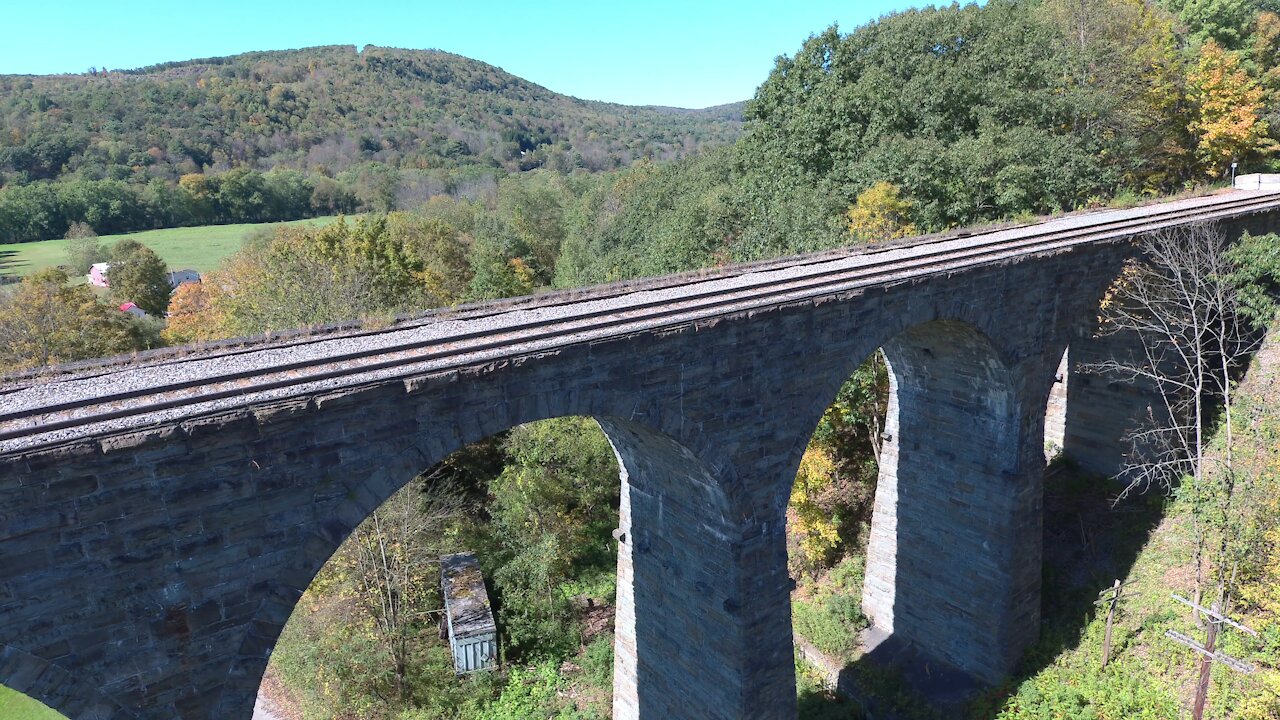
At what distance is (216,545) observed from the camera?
6352mm

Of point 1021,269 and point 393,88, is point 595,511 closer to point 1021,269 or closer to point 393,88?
point 1021,269

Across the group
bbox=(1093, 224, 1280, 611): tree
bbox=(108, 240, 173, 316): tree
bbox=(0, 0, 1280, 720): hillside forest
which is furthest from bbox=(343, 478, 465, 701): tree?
bbox=(108, 240, 173, 316): tree

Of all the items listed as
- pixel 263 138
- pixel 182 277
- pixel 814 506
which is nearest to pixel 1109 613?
pixel 814 506

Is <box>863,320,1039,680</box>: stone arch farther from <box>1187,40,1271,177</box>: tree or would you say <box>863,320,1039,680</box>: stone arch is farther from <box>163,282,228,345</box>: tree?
<box>163,282,228,345</box>: tree

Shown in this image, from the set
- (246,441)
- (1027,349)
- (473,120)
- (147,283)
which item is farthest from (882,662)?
(473,120)

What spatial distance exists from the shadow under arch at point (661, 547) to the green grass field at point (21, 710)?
13708mm

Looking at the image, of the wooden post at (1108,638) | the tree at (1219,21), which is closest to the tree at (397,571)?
the wooden post at (1108,638)

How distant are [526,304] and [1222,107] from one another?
3046cm

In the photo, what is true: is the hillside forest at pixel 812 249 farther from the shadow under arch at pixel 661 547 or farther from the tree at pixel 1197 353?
the shadow under arch at pixel 661 547

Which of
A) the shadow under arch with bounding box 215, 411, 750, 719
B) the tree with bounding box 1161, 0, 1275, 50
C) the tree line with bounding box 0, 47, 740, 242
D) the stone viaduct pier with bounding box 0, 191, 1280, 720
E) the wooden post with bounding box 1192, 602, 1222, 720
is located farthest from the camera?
the tree line with bounding box 0, 47, 740, 242

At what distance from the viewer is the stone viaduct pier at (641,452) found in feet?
19.4

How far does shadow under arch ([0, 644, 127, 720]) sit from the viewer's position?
5570mm

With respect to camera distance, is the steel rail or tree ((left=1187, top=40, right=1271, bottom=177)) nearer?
the steel rail

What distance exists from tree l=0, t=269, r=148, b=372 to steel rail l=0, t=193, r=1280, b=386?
63.9ft
